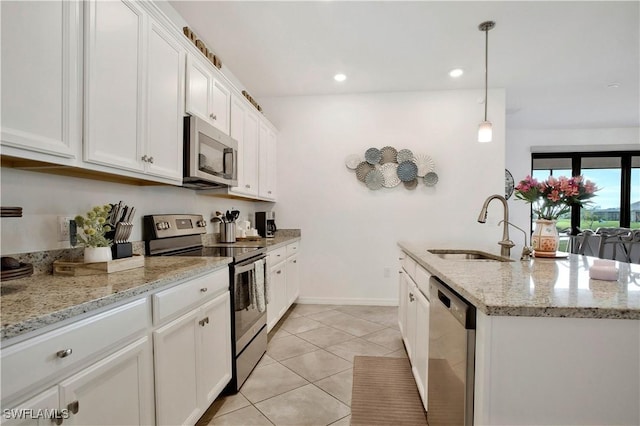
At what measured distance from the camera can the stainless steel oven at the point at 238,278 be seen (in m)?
2.03

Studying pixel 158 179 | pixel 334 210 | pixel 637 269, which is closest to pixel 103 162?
pixel 158 179

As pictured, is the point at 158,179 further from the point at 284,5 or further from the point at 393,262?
the point at 393,262

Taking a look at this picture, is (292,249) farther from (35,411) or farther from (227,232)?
(35,411)

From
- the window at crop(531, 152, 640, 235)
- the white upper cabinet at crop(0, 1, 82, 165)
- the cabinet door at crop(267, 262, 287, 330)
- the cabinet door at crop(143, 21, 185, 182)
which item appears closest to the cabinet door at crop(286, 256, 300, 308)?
the cabinet door at crop(267, 262, 287, 330)

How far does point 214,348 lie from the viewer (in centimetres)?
177

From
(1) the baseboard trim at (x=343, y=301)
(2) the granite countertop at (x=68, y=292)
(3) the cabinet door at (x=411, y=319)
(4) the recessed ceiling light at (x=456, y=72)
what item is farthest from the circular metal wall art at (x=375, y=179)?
(2) the granite countertop at (x=68, y=292)

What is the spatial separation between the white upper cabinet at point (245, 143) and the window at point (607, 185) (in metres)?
5.58

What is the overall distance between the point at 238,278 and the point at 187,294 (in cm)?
57

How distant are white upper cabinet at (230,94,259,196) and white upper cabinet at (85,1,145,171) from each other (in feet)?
3.82

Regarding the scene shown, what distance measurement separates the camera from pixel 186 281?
4.89 ft

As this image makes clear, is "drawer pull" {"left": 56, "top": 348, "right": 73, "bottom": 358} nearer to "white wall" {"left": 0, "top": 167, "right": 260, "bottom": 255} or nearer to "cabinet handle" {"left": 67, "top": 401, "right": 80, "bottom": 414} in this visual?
"cabinet handle" {"left": 67, "top": 401, "right": 80, "bottom": 414}

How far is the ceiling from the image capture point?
7.84 feet

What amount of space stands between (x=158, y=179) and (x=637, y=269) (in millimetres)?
2547

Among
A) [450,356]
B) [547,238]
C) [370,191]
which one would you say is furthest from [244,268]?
[370,191]
